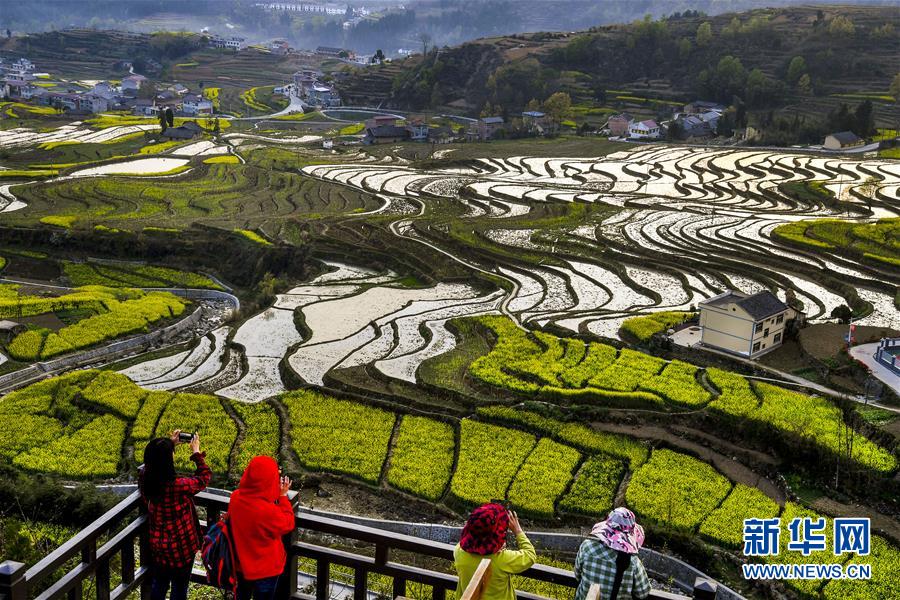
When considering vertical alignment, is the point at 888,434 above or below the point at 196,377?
above

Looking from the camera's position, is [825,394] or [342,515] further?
[825,394]

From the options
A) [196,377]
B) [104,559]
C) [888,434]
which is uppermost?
[104,559]

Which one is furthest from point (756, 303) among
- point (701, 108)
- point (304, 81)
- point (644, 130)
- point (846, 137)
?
point (304, 81)

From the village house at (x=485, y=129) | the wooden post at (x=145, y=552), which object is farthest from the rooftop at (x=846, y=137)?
the wooden post at (x=145, y=552)

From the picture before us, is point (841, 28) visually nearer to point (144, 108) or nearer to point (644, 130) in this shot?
point (644, 130)

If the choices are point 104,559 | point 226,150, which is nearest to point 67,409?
point 104,559

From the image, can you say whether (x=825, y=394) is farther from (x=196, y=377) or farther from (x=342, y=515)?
(x=196, y=377)
